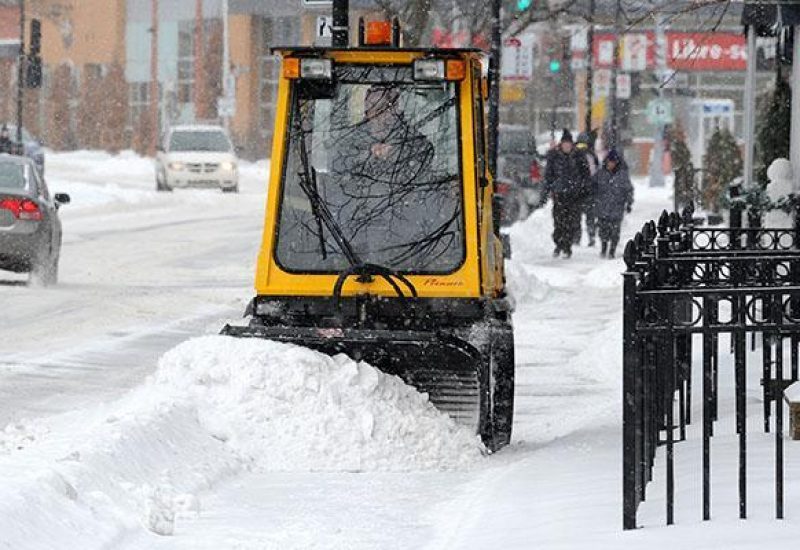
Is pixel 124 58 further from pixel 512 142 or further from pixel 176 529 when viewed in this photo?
pixel 176 529

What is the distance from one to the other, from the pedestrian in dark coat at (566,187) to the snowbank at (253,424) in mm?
19508

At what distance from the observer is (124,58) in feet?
266

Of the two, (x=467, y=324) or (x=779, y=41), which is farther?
(x=779, y=41)

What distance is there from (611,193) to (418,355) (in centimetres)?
2013

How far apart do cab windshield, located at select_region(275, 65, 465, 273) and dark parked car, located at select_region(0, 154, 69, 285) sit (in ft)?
33.7

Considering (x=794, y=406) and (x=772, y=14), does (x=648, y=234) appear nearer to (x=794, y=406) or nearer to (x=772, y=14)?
(x=794, y=406)

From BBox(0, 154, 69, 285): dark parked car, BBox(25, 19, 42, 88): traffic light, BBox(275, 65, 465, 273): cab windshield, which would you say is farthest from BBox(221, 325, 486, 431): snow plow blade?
BBox(25, 19, 42, 88): traffic light

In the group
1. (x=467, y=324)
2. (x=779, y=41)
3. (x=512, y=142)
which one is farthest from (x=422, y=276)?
(x=512, y=142)

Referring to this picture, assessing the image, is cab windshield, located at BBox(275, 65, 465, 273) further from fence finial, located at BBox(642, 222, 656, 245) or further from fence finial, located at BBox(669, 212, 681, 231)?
fence finial, located at BBox(642, 222, 656, 245)

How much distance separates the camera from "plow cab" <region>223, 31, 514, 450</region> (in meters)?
10.8

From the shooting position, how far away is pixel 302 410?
9.89 meters

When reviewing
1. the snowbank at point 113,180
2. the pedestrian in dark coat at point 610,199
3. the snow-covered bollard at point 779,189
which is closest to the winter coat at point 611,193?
the pedestrian in dark coat at point 610,199

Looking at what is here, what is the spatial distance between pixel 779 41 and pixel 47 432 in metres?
14.1

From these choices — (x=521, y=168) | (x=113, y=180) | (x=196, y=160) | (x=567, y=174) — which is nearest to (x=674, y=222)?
(x=567, y=174)
